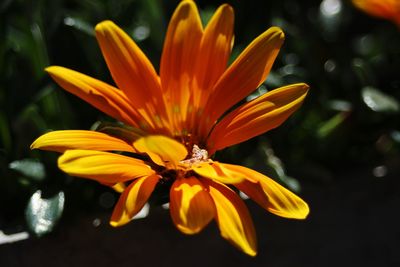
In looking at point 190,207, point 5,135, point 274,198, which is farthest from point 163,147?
point 5,135

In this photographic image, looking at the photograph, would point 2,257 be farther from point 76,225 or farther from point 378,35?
point 378,35

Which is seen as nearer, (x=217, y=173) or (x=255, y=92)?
(x=217, y=173)

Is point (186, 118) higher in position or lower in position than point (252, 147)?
higher

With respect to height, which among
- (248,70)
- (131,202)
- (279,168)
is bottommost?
(279,168)

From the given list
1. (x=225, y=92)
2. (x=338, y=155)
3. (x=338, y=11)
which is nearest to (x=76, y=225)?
(x=225, y=92)

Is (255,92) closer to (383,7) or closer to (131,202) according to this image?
(383,7)

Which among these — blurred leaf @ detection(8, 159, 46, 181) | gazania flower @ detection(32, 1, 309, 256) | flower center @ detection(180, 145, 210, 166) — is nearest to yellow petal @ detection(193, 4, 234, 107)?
gazania flower @ detection(32, 1, 309, 256)

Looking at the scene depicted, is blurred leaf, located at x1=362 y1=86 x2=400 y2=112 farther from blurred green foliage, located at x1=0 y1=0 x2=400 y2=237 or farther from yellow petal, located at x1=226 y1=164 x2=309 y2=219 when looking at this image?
yellow petal, located at x1=226 y1=164 x2=309 y2=219

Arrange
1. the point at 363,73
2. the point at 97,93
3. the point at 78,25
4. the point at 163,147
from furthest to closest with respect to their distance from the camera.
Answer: the point at 363,73 < the point at 78,25 < the point at 97,93 < the point at 163,147
